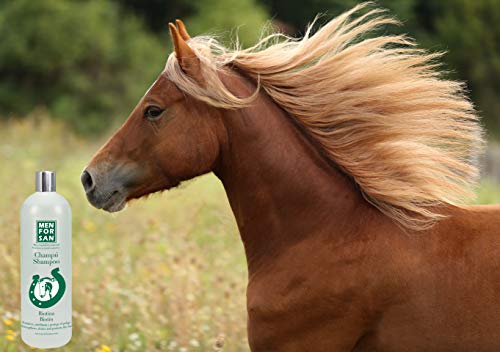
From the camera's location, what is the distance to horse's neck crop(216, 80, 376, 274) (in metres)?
3.04

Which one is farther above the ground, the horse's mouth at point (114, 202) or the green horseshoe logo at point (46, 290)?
the horse's mouth at point (114, 202)

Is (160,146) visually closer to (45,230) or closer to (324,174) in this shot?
(324,174)

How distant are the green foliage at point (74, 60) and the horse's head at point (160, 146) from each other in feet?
61.3

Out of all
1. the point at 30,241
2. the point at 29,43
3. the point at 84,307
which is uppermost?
the point at 29,43

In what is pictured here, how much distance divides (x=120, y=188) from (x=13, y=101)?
773 inches

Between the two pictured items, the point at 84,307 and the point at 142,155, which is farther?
the point at 84,307

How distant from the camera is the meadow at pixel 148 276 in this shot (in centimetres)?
455

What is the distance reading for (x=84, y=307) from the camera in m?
5.06

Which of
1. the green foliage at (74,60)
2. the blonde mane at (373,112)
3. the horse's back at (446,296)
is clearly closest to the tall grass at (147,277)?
the blonde mane at (373,112)

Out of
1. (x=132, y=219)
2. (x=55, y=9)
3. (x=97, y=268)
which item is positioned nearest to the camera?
(x=97, y=268)

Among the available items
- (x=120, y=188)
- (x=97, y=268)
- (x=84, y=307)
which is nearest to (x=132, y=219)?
(x=97, y=268)

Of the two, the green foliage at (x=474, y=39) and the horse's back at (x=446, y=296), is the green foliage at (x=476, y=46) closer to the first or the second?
the green foliage at (x=474, y=39)

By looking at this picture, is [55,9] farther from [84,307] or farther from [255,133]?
[255,133]

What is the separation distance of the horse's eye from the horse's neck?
0.26 meters
